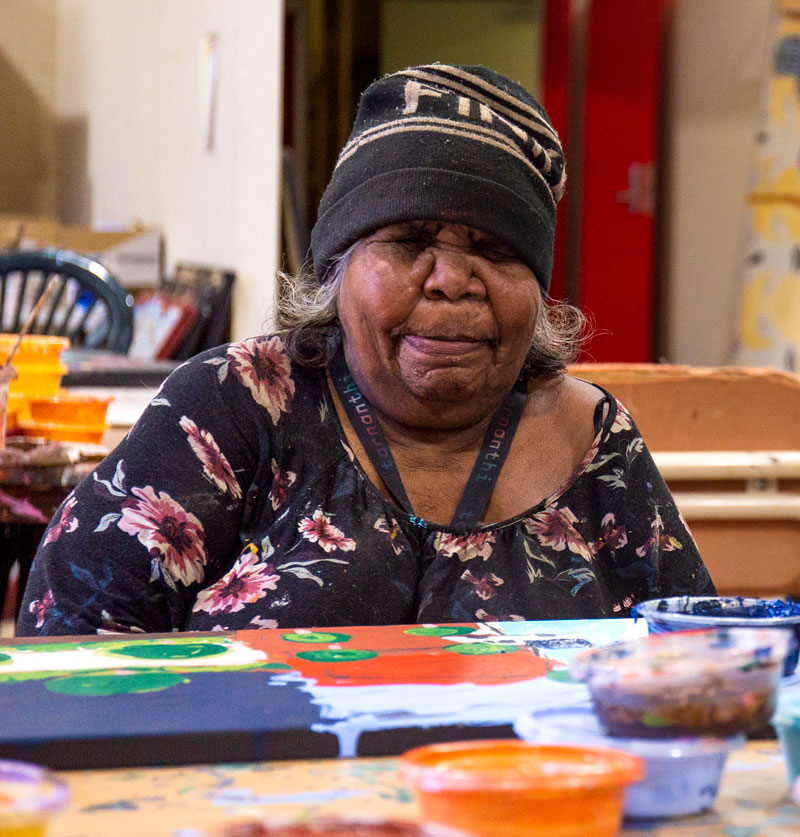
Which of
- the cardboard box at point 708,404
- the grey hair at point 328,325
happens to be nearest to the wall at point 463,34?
the cardboard box at point 708,404

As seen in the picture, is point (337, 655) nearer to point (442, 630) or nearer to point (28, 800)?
point (442, 630)

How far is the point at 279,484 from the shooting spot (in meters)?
1.44

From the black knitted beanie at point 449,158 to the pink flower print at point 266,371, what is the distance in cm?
16

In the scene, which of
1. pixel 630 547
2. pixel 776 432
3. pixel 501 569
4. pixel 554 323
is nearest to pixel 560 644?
pixel 501 569

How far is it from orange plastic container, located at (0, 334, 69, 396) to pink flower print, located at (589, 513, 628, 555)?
111 cm

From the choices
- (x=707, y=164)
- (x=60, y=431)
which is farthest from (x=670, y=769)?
(x=707, y=164)

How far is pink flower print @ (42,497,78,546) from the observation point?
133cm

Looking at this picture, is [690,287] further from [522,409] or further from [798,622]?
[798,622]

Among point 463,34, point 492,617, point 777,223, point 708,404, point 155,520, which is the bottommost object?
point 492,617

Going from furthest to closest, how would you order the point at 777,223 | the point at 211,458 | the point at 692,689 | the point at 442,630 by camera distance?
the point at 777,223, the point at 211,458, the point at 442,630, the point at 692,689

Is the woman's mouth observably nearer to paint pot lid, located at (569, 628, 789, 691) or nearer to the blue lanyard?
the blue lanyard

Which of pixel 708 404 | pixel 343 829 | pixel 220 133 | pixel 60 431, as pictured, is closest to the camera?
pixel 343 829

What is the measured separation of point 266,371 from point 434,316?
0.23 meters

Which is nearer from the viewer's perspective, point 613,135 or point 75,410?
point 75,410
